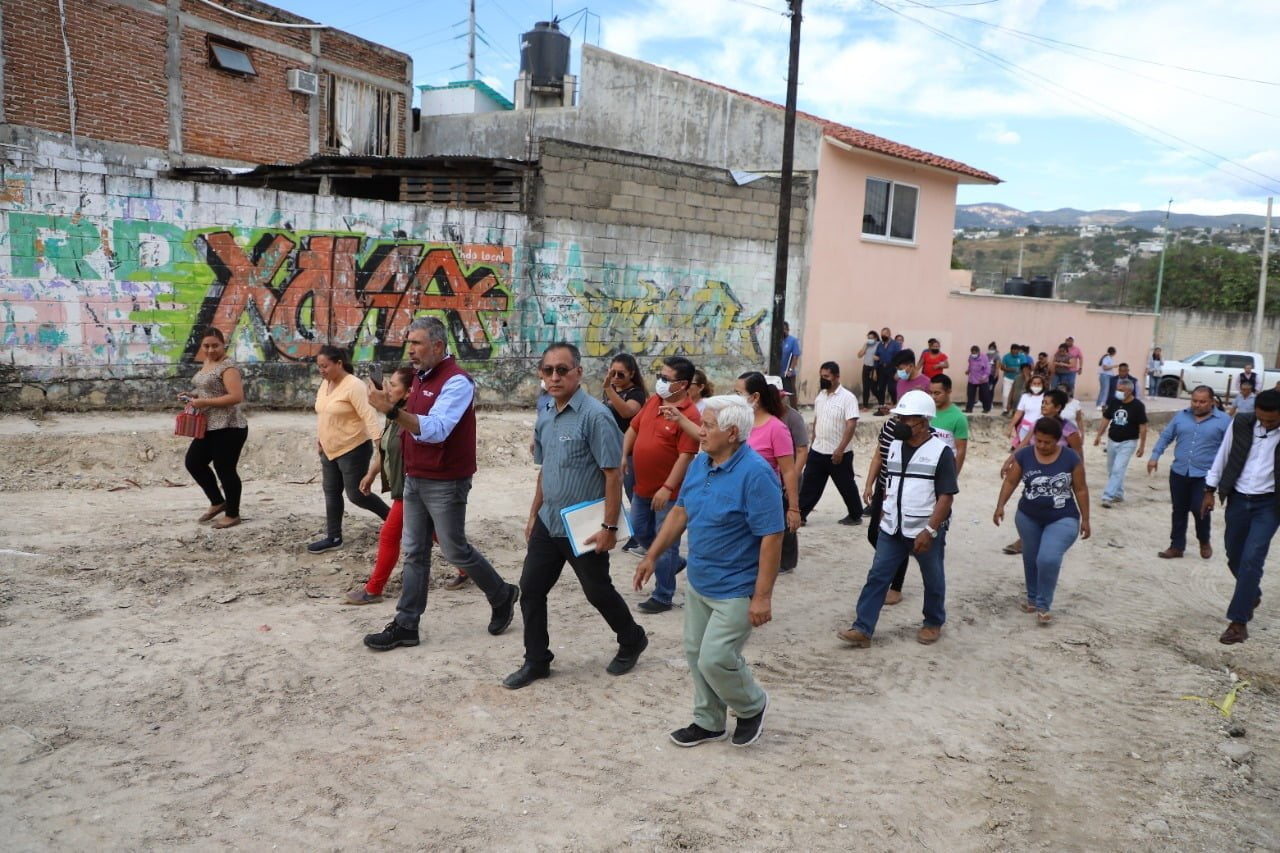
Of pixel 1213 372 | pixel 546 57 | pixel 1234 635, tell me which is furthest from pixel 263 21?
pixel 1213 372

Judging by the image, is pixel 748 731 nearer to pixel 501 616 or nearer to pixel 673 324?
pixel 501 616

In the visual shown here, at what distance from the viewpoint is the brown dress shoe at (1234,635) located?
22.0 ft

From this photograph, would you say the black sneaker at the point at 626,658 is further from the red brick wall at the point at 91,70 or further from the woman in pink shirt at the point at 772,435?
the red brick wall at the point at 91,70

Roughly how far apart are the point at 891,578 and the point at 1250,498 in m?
2.67

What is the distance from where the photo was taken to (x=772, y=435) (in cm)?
655

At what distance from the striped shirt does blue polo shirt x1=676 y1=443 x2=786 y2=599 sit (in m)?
0.77

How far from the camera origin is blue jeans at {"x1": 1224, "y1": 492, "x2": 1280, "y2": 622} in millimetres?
6559

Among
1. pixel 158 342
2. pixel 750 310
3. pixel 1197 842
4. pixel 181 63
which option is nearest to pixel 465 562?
pixel 1197 842

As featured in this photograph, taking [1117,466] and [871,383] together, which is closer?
[1117,466]

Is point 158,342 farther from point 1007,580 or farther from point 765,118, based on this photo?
point 765,118

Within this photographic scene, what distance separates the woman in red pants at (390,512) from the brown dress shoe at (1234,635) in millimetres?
5673

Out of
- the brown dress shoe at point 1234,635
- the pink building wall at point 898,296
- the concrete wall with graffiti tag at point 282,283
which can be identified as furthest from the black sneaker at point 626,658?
the pink building wall at point 898,296

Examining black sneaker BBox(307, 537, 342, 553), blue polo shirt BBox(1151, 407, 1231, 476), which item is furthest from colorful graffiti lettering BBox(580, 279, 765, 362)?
blue polo shirt BBox(1151, 407, 1231, 476)

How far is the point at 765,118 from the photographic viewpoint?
18.4 meters
